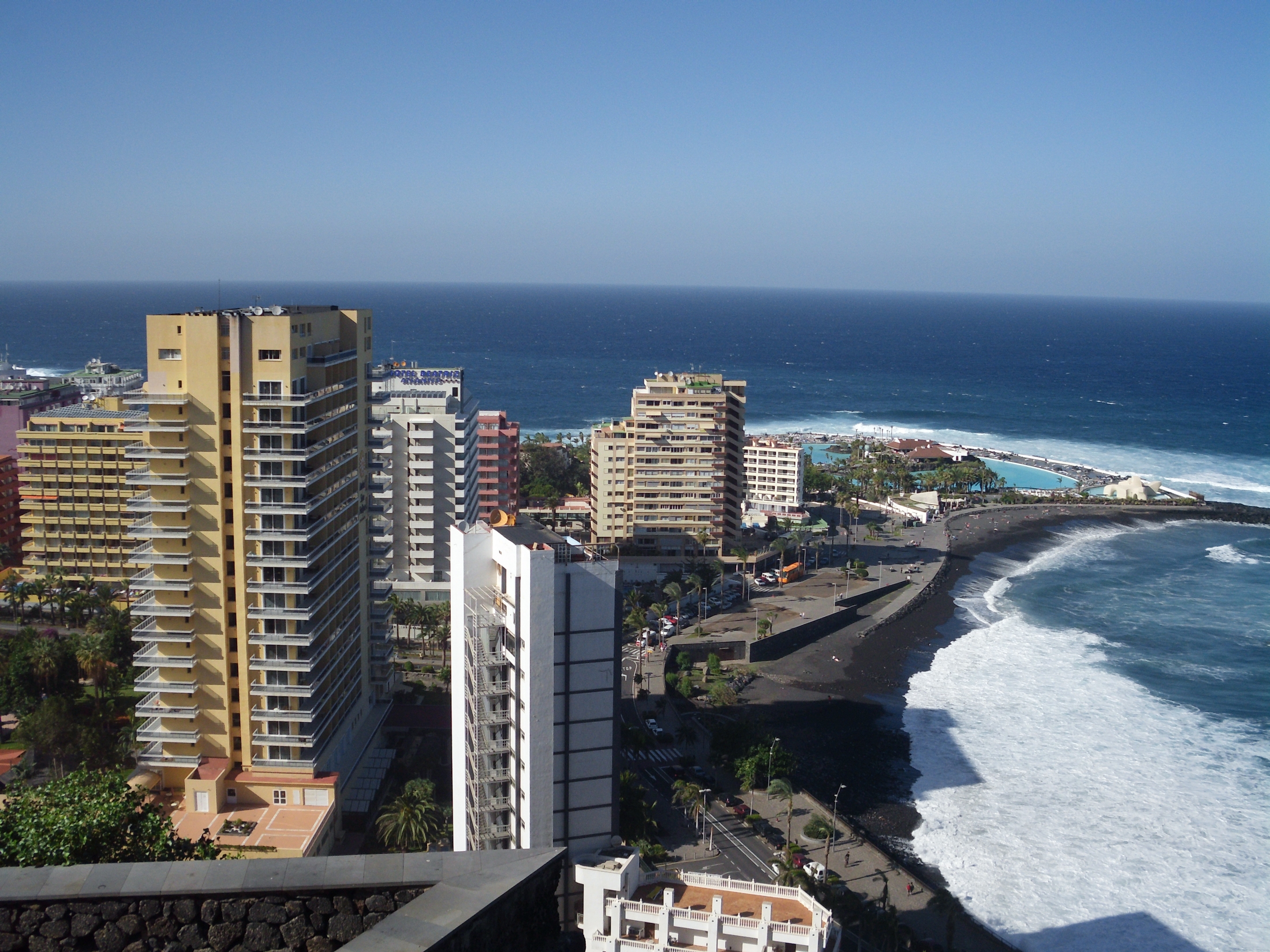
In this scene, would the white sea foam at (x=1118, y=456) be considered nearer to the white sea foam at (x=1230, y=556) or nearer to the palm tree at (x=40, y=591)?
the white sea foam at (x=1230, y=556)

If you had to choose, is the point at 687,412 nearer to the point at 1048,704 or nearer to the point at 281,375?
the point at 1048,704

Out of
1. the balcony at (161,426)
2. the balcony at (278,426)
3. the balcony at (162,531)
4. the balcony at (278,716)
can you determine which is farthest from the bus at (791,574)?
the balcony at (161,426)

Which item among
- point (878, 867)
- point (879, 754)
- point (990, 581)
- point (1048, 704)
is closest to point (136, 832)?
point (878, 867)

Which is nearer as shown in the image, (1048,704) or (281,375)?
(281,375)

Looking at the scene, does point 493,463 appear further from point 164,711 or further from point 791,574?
point 164,711

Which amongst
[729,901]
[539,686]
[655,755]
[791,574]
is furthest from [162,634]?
[791,574]

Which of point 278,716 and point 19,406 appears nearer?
point 278,716
